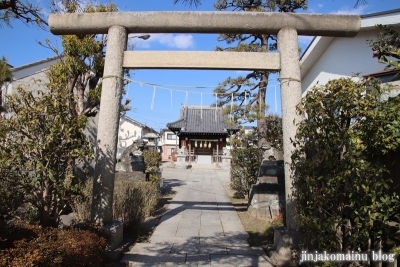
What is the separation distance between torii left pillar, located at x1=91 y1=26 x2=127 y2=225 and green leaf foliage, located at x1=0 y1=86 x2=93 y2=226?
0.80 m

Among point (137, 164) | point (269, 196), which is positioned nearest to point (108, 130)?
point (269, 196)

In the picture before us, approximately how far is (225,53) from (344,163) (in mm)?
2899

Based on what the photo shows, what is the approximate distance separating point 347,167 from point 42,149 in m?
3.73

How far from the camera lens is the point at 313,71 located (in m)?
11.1

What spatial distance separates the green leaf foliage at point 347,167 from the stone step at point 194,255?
1.64 meters

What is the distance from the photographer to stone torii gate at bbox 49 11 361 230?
483 centimetres

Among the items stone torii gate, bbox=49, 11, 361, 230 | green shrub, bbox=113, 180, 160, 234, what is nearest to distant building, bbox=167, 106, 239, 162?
green shrub, bbox=113, 180, 160, 234

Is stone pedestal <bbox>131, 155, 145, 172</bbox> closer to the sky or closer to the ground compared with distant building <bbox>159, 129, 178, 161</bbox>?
closer to the ground

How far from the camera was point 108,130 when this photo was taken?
489 centimetres

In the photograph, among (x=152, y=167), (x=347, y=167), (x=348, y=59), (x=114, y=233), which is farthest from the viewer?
(x=152, y=167)

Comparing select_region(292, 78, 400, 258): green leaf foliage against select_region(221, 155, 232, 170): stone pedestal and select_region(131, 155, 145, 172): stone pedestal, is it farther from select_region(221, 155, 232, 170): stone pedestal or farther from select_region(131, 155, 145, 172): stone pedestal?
select_region(221, 155, 232, 170): stone pedestal

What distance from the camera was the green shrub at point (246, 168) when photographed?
415 inches

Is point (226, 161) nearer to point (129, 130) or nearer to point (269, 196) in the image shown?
point (129, 130)

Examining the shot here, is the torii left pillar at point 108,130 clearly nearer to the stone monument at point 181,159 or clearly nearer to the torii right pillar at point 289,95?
the torii right pillar at point 289,95
